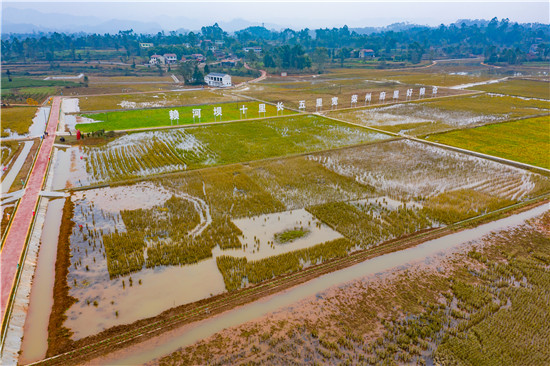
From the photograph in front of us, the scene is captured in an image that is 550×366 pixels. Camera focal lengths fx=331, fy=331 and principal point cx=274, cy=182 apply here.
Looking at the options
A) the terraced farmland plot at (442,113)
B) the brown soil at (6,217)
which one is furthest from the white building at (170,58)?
the brown soil at (6,217)

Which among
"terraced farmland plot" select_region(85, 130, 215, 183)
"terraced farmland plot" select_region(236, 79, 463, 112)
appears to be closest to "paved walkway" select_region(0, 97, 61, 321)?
"terraced farmland plot" select_region(85, 130, 215, 183)

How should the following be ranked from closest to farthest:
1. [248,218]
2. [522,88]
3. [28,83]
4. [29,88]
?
[248,218], [29,88], [522,88], [28,83]

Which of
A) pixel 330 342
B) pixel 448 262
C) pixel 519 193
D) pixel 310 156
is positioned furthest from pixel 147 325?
pixel 519 193

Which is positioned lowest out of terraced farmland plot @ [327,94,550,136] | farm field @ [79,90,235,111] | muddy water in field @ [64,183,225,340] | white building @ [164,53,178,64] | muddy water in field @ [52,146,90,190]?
muddy water in field @ [64,183,225,340]

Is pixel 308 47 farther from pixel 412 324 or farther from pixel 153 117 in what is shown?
pixel 412 324

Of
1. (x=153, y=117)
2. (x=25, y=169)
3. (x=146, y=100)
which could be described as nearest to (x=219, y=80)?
(x=146, y=100)

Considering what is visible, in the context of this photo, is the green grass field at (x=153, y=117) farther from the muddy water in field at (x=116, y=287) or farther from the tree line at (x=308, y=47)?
the tree line at (x=308, y=47)

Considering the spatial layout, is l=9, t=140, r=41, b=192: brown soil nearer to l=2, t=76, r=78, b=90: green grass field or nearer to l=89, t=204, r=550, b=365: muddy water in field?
l=89, t=204, r=550, b=365: muddy water in field
